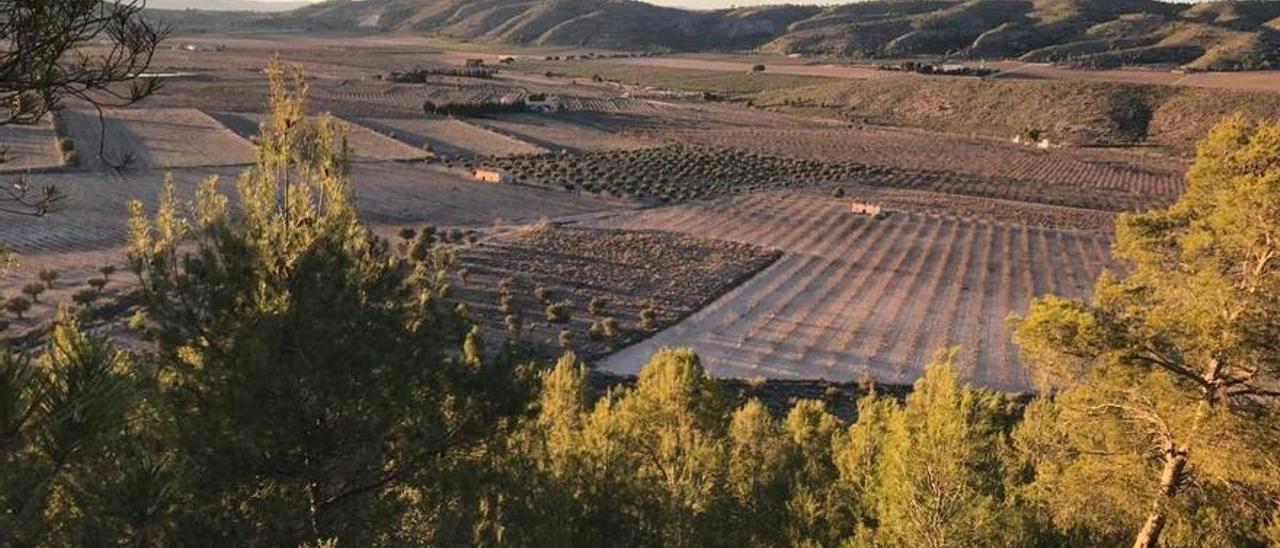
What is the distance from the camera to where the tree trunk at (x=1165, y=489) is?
10453 mm

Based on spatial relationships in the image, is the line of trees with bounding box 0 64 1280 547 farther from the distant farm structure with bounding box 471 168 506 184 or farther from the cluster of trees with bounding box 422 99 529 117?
the cluster of trees with bounding box 422 99 529 117

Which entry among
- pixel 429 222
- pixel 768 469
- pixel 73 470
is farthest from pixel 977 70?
pixel 73 470

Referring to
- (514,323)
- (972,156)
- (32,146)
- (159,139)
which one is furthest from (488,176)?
(972,156)

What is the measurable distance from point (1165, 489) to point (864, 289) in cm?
3031

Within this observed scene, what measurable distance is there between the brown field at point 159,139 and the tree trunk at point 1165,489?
193 feet

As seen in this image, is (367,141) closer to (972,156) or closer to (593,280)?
(593,280)

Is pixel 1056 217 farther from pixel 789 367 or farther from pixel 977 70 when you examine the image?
pixel 977 70

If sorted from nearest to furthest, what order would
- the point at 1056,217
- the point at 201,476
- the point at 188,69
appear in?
1. the point at 201,476
2. the point at 1056,217
3. the point at 188,69

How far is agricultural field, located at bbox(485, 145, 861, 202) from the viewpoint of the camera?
62938 mm

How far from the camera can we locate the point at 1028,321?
10836mm

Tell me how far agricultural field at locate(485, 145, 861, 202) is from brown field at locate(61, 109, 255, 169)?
67.2ft

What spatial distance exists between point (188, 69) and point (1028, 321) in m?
130

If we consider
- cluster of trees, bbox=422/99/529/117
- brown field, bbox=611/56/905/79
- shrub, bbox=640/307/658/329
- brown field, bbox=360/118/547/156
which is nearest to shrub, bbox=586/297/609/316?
shrub, bbox=640/307/658/329

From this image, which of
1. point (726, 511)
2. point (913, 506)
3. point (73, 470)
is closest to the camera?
point (73, 470)
